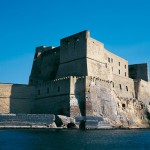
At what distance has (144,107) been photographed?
182 feet

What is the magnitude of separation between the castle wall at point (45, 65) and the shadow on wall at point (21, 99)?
620 centimetres

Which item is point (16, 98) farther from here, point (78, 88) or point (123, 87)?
point (123, 87)

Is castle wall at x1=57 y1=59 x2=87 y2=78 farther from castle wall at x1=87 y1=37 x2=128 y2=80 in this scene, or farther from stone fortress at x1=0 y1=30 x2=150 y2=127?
castle wall at x1=87 y1=37 x2=128 y2=80

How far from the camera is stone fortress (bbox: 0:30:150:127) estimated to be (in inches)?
1678

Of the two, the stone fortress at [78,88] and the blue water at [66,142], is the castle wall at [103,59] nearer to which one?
the stone fortress at [78,88]

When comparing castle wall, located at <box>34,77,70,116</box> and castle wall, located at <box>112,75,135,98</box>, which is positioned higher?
castle wall, located at <box>112,75,135,98</box>

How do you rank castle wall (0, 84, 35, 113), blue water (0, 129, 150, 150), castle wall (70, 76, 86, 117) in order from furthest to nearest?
castle wall (0, 84, 35, 113) → castle wall (70, 76, 86, 117) → blue water (0, 129, 150, 150)

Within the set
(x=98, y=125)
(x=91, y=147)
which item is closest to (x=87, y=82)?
(x=98, y=125)

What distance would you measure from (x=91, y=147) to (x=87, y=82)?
20.5 m

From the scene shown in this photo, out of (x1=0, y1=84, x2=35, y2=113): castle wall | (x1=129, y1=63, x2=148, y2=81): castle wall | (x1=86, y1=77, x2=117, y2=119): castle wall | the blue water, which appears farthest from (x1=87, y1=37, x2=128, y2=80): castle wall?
the blue water

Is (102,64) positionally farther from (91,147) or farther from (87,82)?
(91,147)

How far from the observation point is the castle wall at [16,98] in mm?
44562

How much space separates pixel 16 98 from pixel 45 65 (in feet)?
34.4

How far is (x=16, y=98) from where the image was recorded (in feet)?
149
